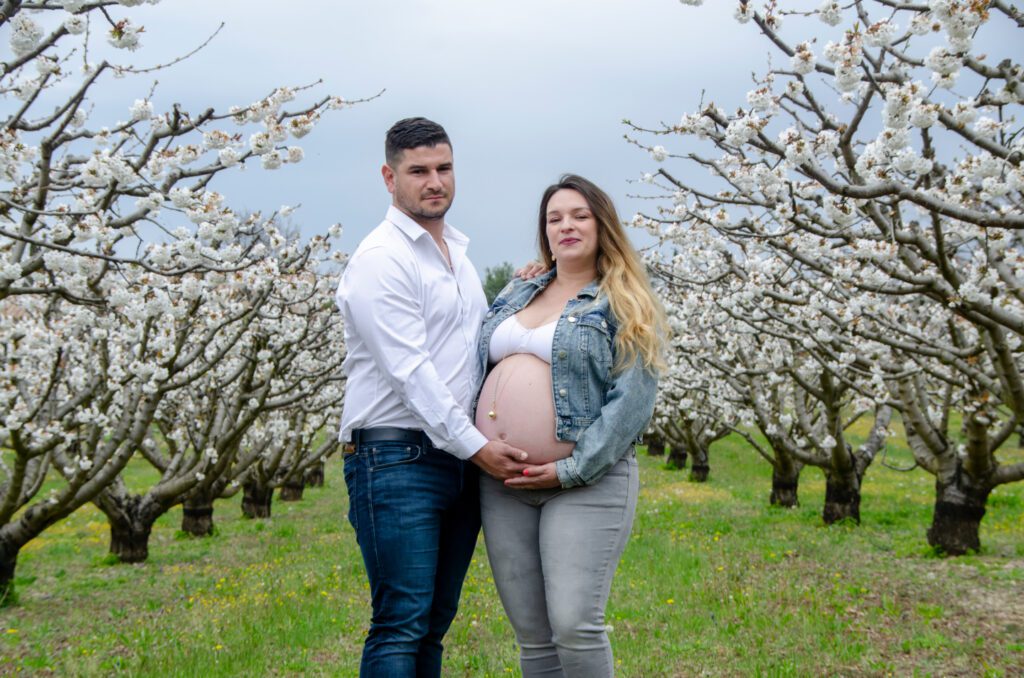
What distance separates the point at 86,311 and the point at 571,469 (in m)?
6.03

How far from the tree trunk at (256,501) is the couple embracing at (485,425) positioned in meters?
14.1

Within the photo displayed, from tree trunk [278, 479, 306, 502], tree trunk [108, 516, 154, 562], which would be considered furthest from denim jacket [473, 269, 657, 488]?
tree trunk [278, 479, 306, 502]

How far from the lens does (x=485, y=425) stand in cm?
326

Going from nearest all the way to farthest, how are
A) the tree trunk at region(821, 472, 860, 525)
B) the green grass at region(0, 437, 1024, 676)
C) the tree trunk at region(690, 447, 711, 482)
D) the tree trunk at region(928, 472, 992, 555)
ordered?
the green grass at region(0, 437, 1024, 676), the tree trunk at region(928, 472, 992, 555), the tree trunk at region(821, 472, 860, 525), the tree trunk at region(690, 447, 711, 482)

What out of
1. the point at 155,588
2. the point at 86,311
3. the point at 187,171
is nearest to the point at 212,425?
the point at 155,588

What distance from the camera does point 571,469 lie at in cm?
309

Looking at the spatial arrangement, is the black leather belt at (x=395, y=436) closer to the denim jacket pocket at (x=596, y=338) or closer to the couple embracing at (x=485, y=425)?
the couple embracing at (x=485, y=425)

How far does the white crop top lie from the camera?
10.8ft

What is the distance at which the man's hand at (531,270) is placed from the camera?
12.3ft

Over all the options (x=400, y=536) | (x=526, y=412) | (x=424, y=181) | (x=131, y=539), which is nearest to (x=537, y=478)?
(x=526, y=412)

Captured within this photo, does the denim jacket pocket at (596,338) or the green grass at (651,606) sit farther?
the green grass at (651,606)

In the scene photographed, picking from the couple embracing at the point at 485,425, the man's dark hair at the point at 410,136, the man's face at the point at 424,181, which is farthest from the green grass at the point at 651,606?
the man's dark hair at the point at 410,136

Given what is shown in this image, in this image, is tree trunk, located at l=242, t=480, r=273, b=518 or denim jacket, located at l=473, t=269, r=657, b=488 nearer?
denim jacket, located at l=473, t=269, r=657, b=488

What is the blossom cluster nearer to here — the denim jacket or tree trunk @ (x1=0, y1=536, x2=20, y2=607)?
the denim jacket
